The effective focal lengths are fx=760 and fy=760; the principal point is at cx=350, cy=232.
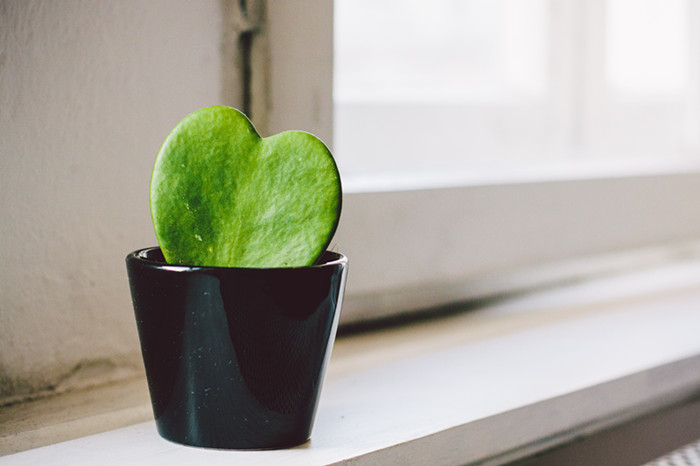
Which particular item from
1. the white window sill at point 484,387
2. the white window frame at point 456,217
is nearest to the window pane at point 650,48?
the white window frame at point 456,217

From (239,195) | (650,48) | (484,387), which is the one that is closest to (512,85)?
(650,48)

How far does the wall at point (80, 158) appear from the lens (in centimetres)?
43

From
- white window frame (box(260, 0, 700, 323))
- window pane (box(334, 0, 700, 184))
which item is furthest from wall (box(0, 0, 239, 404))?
window pane (box(334, 0, 700, 184))

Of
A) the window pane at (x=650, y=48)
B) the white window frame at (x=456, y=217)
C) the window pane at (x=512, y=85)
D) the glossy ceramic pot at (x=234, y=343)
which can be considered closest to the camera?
the glossy ceramic pot at (x=234, y=343)

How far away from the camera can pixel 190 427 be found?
375mm

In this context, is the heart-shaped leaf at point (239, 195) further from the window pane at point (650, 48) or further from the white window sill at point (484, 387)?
the window pane at point (650, 48)

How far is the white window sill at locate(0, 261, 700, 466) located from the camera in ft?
1.28

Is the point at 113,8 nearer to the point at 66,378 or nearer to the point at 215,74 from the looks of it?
the point at 215,74

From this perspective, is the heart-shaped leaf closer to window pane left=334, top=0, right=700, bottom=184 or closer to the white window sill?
the white window sill

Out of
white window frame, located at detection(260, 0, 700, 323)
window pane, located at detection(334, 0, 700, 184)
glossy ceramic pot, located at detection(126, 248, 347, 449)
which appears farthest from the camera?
window pane, located at detection(334, 0, 700, 184)

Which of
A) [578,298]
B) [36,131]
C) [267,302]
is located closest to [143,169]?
[36,131]

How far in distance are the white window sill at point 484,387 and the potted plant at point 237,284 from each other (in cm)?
2

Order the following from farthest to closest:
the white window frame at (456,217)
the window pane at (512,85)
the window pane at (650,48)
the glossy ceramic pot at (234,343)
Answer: the window pane at (650,48) → the window pane at (512,85) → the white window frame at (456,217) → the glossy ceramic pot at (234,343)

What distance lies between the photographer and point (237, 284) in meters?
0.35
